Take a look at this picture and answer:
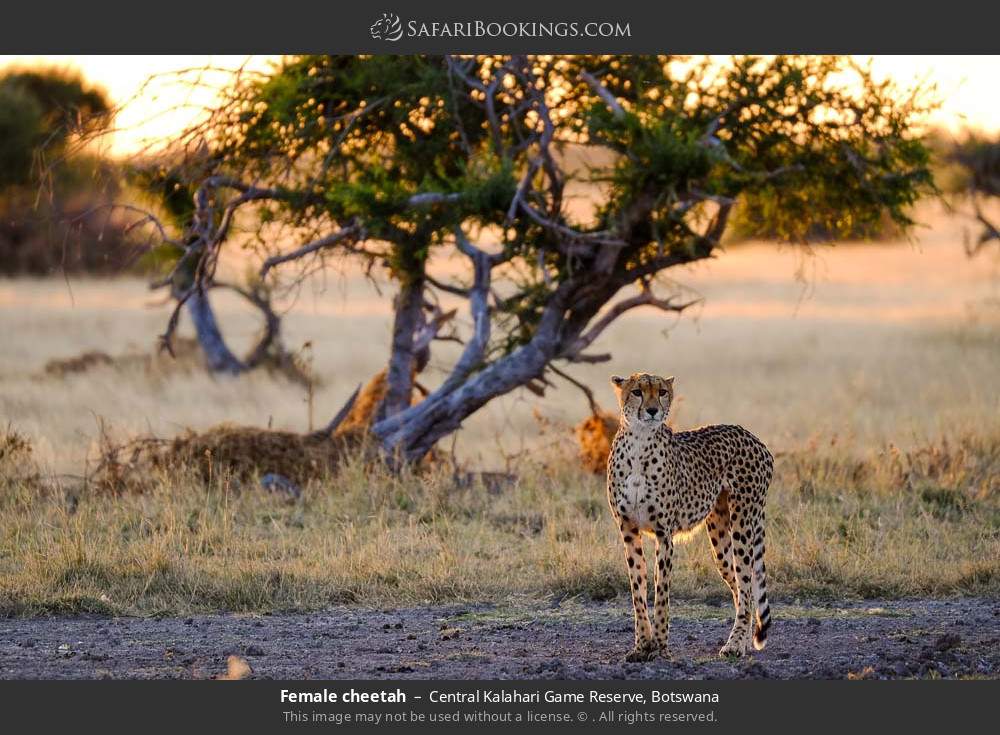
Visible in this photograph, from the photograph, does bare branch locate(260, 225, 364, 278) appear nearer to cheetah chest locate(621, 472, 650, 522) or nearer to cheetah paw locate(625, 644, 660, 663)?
cheetah chest locate(621, 472, 650, 522)

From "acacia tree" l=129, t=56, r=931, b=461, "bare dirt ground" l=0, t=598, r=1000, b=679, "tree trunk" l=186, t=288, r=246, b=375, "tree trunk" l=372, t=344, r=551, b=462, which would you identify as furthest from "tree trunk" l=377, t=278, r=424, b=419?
"tree trunk" l=186, t=288, r=246, b=375

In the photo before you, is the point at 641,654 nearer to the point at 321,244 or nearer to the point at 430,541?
the point at 430,541

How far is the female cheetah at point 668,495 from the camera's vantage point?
6668 millimetres

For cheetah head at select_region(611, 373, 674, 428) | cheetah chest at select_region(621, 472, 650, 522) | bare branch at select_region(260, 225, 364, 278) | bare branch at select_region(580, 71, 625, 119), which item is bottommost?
cheetah chest at select_region(621, 472, 650, 522)

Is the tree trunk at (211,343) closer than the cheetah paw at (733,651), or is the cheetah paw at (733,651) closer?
the cheetah paw at (733,651)

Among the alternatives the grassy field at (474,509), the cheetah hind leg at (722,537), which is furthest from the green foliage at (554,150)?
the cheetah hind leg at (722,537)

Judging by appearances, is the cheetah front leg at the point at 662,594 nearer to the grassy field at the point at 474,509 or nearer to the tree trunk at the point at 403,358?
the grassy field at the point at 474,509

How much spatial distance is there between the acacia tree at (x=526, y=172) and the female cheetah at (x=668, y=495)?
3797mm

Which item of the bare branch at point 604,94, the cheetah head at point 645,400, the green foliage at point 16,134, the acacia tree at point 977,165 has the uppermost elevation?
the green foliage at point 16,134

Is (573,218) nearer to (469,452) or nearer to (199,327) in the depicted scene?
(469,452)

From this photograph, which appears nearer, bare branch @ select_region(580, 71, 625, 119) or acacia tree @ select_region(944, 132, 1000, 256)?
bare branch @ select_region(580, 71, 625, 119)

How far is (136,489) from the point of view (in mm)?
10438

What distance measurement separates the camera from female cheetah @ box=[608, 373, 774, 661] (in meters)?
6.67

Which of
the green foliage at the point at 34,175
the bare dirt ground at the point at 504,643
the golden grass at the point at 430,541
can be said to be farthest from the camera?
the green foliage at the point at 34,175
